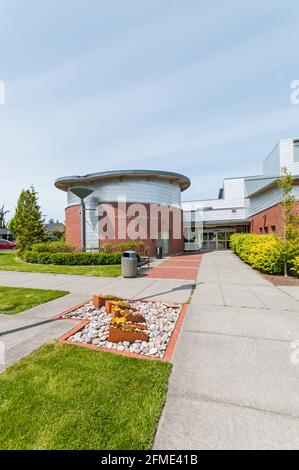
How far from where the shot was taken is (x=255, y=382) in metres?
3.23

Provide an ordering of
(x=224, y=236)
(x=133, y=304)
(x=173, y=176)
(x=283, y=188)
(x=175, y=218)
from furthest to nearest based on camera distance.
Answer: (x=224, y=236), (x=175, y=218), (x=173, y=176), (x=283, y=188), (x=133, y=304)

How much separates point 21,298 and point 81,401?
5.84m

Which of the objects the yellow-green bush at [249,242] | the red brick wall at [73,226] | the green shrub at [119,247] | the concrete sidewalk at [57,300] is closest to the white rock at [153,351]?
the concrete sidewalk at [57,300]

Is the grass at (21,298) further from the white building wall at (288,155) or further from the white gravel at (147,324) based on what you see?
the white building wall at (288,155)

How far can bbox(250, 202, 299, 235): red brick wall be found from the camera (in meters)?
16.8

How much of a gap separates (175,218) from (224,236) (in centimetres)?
1201

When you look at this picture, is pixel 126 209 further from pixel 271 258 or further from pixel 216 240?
pixel 216 240

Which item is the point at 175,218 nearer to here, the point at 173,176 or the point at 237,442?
the point at 173,176

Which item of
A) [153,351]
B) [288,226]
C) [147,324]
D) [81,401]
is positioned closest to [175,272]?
[288,226]

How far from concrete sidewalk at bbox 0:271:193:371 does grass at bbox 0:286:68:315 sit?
12.7 inches

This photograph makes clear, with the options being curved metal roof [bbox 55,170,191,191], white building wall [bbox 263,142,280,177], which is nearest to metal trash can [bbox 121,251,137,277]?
curved metal roof [bbox 55,170,191,191]

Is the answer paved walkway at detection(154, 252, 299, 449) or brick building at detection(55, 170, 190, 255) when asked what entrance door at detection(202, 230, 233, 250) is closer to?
brick building at detection(55, 170, 190, 255)

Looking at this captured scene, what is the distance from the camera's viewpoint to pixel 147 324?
526cm

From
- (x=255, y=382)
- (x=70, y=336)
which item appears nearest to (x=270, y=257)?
(x=255, y=382)
